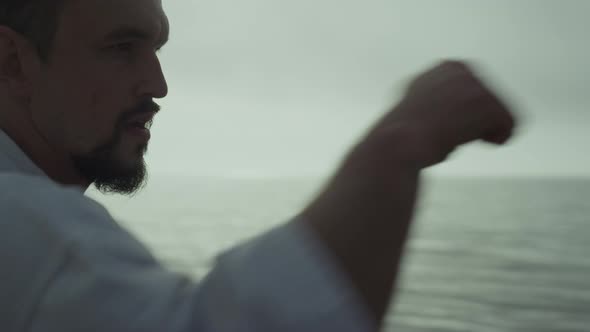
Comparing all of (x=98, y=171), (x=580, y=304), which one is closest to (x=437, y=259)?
(x=580, y=304)

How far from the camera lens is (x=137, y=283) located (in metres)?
0.61

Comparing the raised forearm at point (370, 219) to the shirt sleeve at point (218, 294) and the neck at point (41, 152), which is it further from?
the neck at point (41, 152)

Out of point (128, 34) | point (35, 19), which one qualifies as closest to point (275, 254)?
point (128, 34)

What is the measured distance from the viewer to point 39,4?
920 mm

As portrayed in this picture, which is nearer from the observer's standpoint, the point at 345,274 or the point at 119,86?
the point at 345,274

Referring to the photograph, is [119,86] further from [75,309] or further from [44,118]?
[75,309]

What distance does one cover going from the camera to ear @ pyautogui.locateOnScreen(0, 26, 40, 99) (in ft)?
3.11

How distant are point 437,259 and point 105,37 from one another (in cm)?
2995


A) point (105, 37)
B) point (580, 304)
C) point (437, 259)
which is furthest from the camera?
point (437, 259)

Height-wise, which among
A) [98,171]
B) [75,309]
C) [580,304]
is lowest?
[580,304]

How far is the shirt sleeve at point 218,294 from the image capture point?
0.56m

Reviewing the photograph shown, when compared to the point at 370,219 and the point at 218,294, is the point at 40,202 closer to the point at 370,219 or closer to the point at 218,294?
the point at 218,294

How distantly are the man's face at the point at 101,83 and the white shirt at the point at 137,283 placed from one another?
0.84ft

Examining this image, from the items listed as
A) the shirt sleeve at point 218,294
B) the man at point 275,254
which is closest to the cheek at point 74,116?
the man at point 275,254
